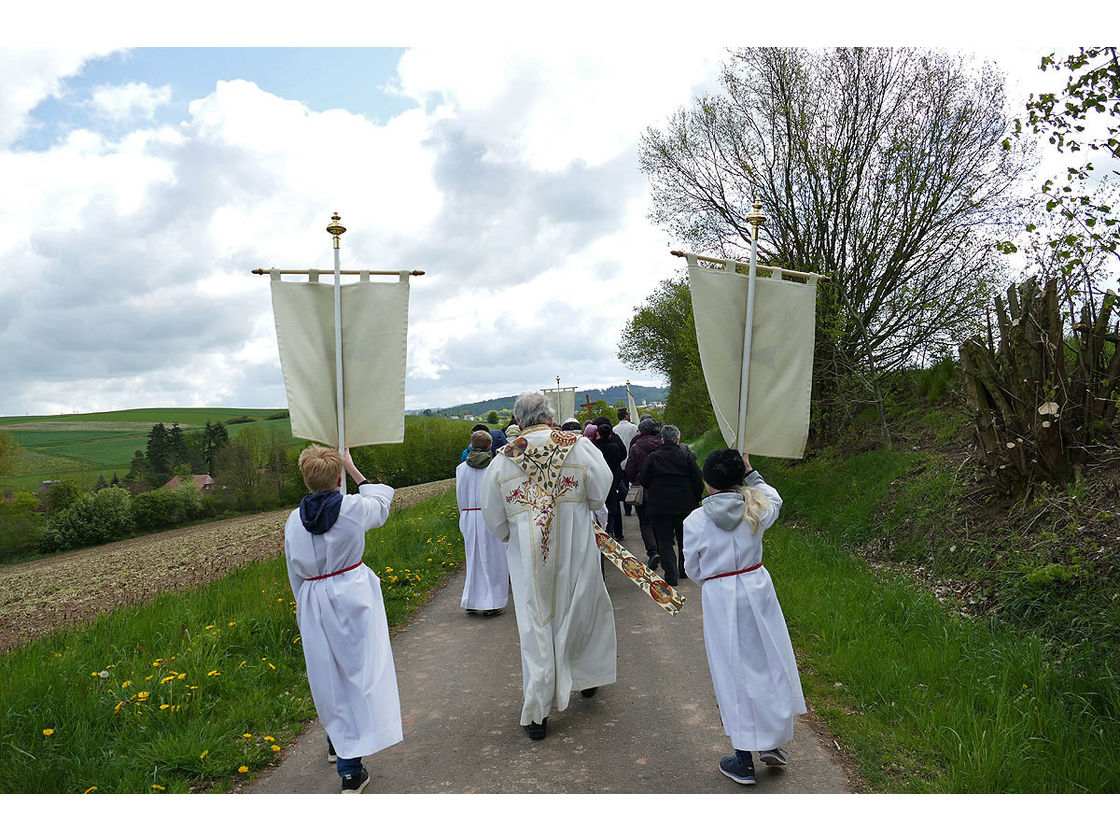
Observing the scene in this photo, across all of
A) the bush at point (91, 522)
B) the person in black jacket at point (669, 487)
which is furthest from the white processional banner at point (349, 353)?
the bush at point (91, 522)

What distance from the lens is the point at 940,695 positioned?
185 inches

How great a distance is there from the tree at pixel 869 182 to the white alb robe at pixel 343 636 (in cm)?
963

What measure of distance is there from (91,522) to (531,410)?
129 ft

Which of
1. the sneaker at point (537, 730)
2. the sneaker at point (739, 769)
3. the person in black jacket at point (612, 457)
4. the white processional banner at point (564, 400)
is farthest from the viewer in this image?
the white processional banner at point (564, 400)

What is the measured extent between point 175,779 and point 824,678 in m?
4.42

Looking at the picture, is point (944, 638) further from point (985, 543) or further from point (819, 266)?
point (819, 266)

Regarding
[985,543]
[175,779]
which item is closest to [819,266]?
[985,543]

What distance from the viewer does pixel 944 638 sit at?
5582 millimetres

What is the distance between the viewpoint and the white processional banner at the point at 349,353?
4.75 metres

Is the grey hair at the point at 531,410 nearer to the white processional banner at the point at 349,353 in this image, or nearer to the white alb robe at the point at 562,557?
the white alb robe at the point at 562,557

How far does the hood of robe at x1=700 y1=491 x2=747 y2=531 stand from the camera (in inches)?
158

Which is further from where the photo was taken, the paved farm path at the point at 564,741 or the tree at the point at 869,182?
the tree at the point at 869,182

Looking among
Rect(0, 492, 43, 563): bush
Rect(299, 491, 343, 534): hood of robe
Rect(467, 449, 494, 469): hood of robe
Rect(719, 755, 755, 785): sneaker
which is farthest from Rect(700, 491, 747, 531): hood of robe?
Rect(0, 492, 43, 563): bush

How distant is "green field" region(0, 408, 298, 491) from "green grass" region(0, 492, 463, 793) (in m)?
24.1
